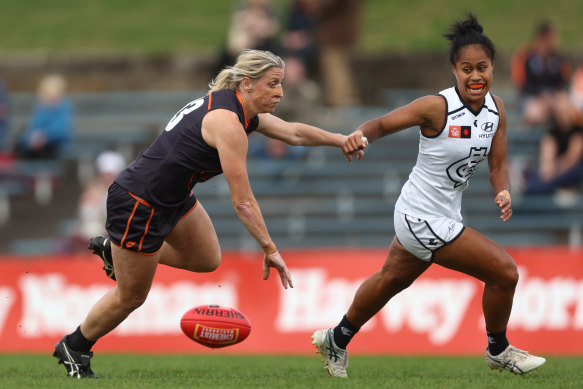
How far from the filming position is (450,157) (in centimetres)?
655

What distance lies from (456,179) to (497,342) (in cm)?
124

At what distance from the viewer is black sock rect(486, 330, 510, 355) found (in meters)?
6.87

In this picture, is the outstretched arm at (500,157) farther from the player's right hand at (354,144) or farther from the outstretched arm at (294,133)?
the outstretched arm at (294,133)

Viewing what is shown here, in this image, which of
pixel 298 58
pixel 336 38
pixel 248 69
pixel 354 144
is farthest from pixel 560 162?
pixel 248 69

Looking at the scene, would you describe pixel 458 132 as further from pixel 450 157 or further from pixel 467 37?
pixel 467 37

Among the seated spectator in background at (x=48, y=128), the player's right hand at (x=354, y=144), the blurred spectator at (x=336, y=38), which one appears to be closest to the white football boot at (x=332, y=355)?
the player's right hand at (x=354, y=144)

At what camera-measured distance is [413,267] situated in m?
6.83

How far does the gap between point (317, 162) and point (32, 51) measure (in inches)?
343

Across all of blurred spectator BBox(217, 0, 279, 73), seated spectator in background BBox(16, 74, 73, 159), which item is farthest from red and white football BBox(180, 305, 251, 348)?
seated spectator in background BBox(16, 74, 73, 159)

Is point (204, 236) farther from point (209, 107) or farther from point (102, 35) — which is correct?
point (102, 35)

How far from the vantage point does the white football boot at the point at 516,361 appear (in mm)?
6809

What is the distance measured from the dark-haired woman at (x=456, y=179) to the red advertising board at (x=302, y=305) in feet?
13.3

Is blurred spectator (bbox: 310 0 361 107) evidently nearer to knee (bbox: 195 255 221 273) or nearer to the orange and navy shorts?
knee (bbox: 195 255 221 273)

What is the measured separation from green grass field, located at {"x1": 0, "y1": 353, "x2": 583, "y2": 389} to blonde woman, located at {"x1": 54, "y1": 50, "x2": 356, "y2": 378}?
1.64 ft
